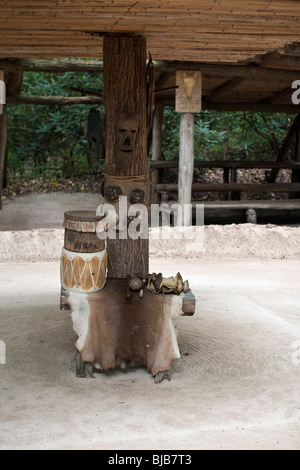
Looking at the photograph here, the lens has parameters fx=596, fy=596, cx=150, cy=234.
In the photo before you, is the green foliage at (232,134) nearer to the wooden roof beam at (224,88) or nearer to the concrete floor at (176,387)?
the wooden roof beam at (224,88)

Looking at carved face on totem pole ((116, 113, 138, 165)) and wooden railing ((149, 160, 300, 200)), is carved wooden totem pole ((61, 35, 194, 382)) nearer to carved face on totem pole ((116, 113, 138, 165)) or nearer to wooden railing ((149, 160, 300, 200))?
carved face on totem pole ((116, 113, 138, 165))

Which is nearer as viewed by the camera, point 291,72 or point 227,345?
point 227,345

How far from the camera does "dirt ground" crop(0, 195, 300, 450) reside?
329 cm

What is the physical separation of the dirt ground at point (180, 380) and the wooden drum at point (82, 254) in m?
0.67

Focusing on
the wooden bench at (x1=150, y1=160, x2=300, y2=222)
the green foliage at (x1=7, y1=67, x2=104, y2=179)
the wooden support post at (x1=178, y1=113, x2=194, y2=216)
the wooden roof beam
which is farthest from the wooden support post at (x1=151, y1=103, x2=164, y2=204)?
the green foliage at (x1=7, y1=67, x2=104, y2=179)

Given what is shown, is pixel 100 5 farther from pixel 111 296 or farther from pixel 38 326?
pixel 38 326

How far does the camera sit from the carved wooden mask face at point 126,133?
4.45 m

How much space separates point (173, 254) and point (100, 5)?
5060 mm

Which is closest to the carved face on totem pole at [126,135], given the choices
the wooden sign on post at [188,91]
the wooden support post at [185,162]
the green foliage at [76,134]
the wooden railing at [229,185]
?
the wooden sign on post at [188,91]

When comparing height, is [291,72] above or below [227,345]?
above

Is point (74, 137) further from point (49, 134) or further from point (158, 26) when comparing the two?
point (158, 26)

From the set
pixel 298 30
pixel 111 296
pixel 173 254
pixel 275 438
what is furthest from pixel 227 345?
pixel 173 254
